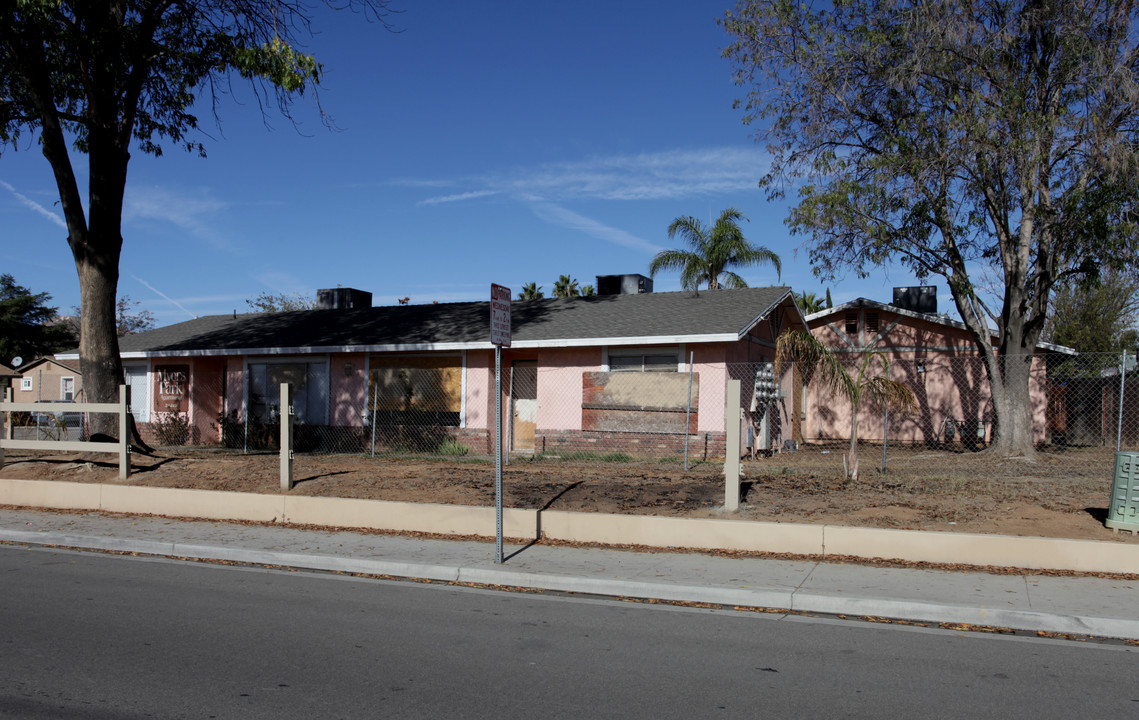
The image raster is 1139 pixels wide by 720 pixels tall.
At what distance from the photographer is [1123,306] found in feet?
104

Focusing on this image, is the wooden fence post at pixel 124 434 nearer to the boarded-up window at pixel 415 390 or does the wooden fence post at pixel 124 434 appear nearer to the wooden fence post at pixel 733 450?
the boarded-up window at pixel 415 390

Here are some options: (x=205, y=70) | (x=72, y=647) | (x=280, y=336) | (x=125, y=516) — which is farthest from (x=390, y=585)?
(x=280, y=336)

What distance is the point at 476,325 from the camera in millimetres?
20047

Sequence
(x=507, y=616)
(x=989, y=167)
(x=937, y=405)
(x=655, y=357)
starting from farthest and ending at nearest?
1. (x=937, y=405)
2. (x=655, y=357)
3. (x=989, y=167)
4. (x=507, y=616)

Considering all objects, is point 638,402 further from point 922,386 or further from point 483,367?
point 922,386

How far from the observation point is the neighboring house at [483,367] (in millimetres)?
16688

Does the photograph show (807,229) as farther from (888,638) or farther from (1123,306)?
(1123,306)

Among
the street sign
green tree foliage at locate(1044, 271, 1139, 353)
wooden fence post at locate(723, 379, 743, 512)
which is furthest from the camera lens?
green tree foliage at locate(1044, 271, 1139, 353)

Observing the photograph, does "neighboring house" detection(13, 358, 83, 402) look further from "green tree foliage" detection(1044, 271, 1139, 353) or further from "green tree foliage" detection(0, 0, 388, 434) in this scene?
"green tree foliage" detection(1044, 271, 1139, 353)

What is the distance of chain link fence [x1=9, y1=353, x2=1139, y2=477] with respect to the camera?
16391 mm

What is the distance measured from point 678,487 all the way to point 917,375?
13.3 metres

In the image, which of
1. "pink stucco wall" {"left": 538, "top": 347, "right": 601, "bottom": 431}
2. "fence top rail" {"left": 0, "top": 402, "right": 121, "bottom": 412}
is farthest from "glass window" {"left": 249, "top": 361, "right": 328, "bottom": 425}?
"fence top rail" {"left": 0, "top": 402, "right": 121, "bottom": 412}

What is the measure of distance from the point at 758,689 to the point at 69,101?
56.7ft

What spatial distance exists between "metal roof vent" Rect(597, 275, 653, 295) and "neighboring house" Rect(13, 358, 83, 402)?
704 inches
